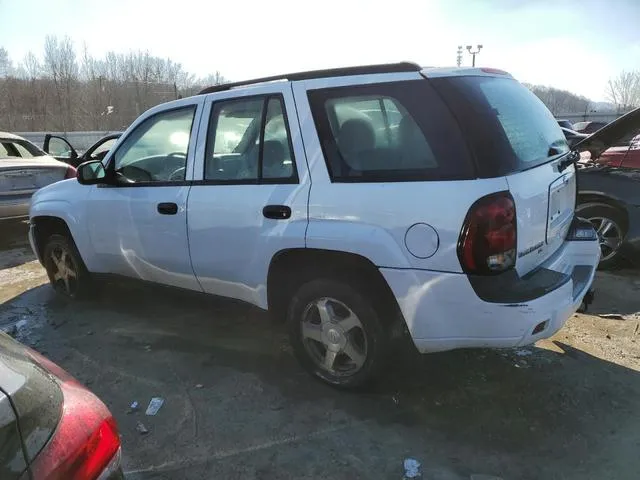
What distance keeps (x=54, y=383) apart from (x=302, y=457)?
1431mm

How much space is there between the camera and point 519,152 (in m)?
2.64

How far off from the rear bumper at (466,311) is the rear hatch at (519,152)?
0.22 metres

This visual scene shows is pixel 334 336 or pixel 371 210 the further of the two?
pixel 334 336

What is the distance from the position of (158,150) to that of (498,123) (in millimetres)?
2493

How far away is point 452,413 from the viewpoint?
114 inches

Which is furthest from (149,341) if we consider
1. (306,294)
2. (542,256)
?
(542,256)

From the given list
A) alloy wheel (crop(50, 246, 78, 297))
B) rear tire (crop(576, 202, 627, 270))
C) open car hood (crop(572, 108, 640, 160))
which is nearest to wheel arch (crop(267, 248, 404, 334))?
open car hood (crop(572, 108, 640, 160))

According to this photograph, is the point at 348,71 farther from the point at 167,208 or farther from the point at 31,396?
the point at 31,396

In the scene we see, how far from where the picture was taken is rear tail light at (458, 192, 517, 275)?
2.38m

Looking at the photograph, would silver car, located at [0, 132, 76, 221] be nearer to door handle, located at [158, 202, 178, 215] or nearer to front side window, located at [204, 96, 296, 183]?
door handle, located at [158, 202, 178, 215]

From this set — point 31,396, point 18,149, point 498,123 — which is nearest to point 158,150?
point 498,123

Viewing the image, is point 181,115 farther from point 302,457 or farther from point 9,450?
point 9,450

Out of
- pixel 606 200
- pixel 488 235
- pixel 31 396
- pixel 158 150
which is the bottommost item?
pixel 31 396

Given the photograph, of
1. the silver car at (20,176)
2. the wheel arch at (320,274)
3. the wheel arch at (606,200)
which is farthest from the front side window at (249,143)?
the silver car at (20,176)
